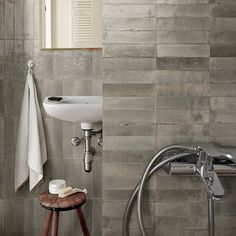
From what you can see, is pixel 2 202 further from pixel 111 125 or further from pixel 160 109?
pixel 160 109

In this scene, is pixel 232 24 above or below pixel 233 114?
above

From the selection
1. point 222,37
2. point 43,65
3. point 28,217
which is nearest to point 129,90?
point 222,37

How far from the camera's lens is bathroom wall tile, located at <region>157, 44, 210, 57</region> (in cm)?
160

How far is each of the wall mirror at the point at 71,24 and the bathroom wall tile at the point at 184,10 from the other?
756mm

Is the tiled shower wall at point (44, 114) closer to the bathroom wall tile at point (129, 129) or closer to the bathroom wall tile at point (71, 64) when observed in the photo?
the bathroom wall tile at point (71, 64)

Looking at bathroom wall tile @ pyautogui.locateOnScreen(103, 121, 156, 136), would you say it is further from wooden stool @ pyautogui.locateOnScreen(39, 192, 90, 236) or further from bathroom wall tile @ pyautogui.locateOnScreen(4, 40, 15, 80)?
bathroom wall tile @ pyautogui.locateOnScreen(4, 40, 15, 80)

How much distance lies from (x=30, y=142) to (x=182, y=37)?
1236mm

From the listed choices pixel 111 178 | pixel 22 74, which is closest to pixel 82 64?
pixel 22 74

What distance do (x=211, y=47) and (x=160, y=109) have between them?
15.1 inches

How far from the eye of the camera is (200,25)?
1.59 metres

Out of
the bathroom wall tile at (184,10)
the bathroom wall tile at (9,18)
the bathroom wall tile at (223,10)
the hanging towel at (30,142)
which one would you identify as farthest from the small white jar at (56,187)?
the bathroom wall tile at (223,10)

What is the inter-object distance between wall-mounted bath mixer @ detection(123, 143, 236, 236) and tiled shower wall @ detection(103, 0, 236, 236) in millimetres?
53

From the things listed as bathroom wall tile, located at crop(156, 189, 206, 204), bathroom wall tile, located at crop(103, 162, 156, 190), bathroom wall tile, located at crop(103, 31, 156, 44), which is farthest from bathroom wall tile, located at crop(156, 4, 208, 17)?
bathroom wall tile, located at crop(156, 189, 206, 204)

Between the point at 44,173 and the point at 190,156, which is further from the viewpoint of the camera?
the point at 44,173
